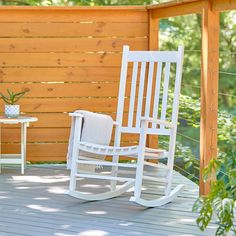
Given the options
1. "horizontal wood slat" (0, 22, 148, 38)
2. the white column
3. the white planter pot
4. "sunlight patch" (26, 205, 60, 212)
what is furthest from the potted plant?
"sunlight patch" (26, 205, 60, 212)

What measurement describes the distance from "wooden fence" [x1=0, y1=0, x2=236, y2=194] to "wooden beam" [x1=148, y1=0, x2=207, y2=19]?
0.17 m

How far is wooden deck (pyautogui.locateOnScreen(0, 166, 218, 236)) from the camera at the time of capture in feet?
12.4

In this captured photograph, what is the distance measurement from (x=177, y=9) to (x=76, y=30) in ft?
3.75

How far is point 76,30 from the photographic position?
243 inches

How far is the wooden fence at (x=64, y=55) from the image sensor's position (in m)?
6.12

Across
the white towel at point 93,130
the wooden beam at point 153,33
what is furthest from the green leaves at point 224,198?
the wooden beam at point 153,33

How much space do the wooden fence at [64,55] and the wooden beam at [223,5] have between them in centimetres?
152

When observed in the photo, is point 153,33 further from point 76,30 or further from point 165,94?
point 165,94

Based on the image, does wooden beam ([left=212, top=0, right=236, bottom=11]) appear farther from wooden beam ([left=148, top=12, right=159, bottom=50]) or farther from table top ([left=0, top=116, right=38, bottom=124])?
table top ([left=0, top=116, right=38, bottom=124])

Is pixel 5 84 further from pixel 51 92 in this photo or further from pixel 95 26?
pixel 95 26

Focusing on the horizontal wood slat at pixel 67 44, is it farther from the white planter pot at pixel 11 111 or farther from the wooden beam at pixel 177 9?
the white planter pot at pixel 11 111

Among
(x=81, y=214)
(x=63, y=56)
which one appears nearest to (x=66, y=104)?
(x=63, y=56)

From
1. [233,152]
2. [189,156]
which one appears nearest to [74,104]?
[189,156]

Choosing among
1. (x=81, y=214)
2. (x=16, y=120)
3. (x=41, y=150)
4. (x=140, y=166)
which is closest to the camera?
(x=81, y=214)
